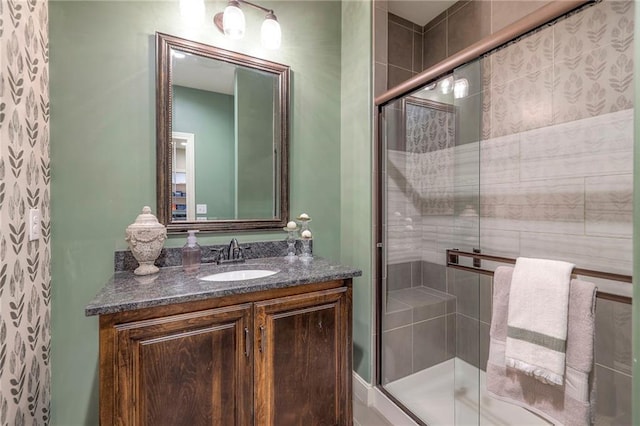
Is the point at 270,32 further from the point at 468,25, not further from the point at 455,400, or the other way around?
the point at 455,400

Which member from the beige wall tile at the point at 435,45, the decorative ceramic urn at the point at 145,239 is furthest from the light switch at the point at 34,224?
the beige wall tile at the point at 435,45

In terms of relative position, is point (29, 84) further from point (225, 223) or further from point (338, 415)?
point (338, 415)

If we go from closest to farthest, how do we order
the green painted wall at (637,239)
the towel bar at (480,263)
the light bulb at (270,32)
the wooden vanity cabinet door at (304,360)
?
1. the green painted wall at (637,239)
2. the towel bar at (480,263)
3. the wooden vanity cabinet door at (304,360)
4. the light bulb at (270,32)

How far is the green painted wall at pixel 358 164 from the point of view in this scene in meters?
1.76

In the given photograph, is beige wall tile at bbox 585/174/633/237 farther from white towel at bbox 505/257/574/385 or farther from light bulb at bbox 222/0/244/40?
Answer: light bulb at bbox 222/0/244/40

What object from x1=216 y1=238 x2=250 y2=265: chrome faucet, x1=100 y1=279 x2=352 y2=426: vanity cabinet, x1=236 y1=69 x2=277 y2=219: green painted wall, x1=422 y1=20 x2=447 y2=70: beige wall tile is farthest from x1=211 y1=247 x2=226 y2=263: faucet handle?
x1=422 y1=20 x2=447 y2=70: beige wall tile

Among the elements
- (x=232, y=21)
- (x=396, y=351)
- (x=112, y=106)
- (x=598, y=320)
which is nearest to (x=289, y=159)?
(x=232, y=21)

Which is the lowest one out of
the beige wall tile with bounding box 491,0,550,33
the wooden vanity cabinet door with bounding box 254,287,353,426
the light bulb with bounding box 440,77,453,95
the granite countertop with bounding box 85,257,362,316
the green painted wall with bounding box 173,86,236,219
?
the wooden vanity cabinet door with bounding box 254,287,353,426

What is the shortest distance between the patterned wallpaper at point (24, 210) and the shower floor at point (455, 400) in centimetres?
170

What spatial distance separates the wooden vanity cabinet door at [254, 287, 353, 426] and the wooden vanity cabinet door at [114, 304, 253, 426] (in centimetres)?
6

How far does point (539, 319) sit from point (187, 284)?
1.33 metres

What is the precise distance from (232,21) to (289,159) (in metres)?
0.77

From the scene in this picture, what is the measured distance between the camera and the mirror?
1465 mm

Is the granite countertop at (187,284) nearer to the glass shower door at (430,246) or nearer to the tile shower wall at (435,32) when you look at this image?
the glass shower door at (430,246)
